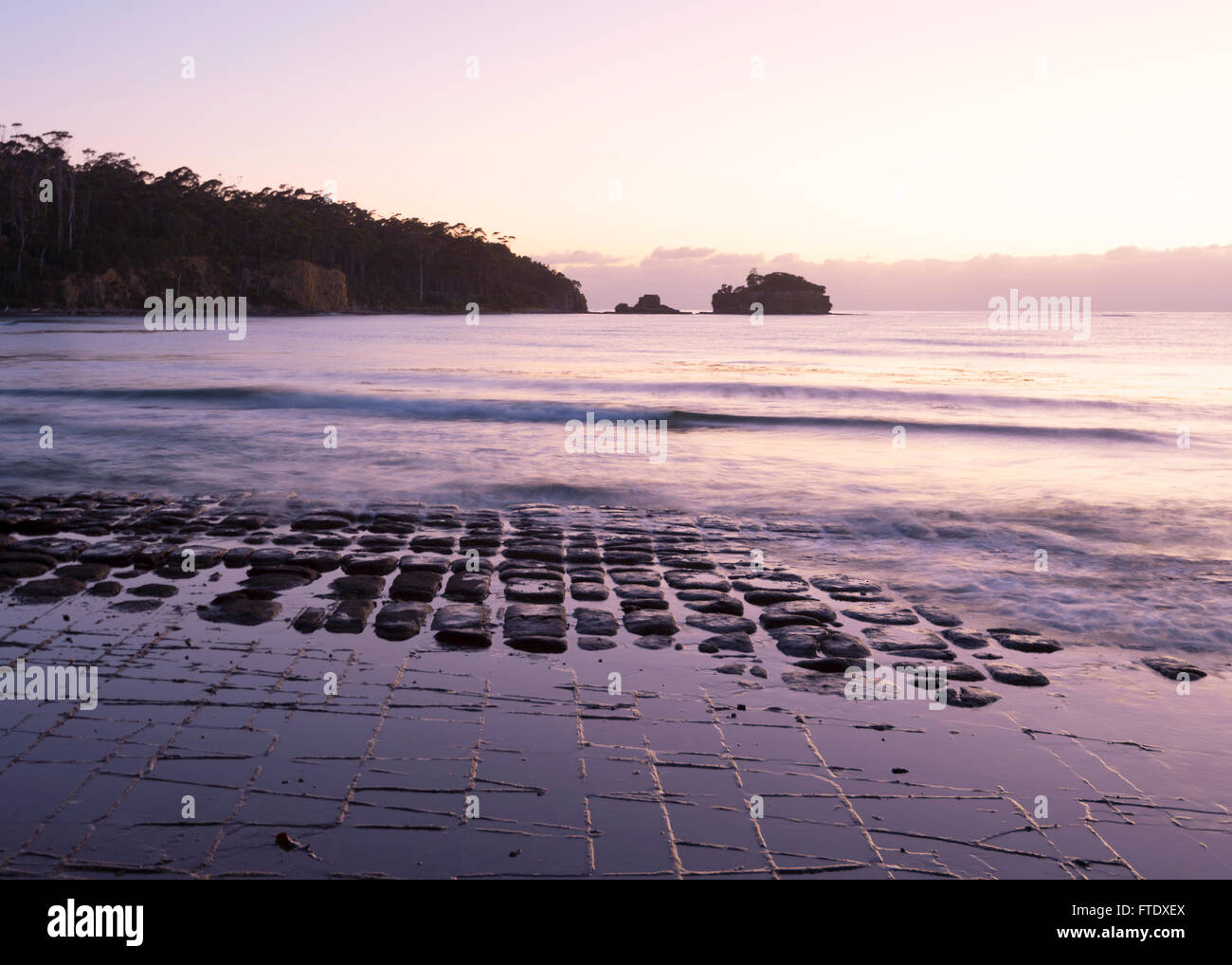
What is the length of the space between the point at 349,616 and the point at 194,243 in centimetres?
11952

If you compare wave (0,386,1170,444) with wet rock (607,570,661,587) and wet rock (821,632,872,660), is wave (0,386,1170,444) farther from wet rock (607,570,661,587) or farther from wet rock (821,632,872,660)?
wet rock (821,632,872,660)

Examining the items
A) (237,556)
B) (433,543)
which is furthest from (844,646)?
(237,556)

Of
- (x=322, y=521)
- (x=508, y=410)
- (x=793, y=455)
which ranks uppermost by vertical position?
(x=508, y=410)

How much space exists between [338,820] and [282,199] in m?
149

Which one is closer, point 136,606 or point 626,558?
point 136,606

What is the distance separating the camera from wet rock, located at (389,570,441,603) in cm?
646

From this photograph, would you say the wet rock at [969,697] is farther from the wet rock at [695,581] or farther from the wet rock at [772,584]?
the wet rock at [695,581]

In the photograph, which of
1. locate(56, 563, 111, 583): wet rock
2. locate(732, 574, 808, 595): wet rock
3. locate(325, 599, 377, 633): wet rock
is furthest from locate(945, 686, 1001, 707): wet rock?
locate(56, 563, 111, 583): wet rock

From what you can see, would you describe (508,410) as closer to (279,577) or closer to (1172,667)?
(279,577)

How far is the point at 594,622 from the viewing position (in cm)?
601

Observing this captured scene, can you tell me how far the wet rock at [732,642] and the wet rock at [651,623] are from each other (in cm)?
28

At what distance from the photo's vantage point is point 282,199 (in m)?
137

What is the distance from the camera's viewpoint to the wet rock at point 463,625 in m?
5.52

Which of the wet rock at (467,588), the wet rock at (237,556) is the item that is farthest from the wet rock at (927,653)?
the wet rock at (237,556)
